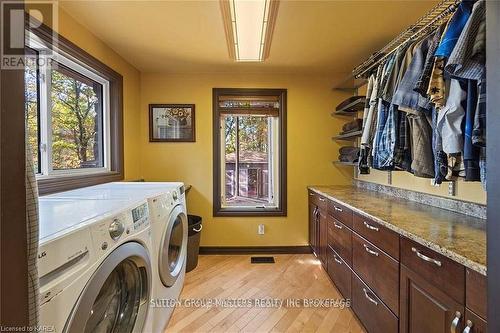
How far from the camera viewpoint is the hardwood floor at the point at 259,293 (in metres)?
1.79

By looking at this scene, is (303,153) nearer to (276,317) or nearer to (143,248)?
(276,317)

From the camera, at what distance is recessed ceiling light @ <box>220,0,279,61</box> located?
1629 millimetres

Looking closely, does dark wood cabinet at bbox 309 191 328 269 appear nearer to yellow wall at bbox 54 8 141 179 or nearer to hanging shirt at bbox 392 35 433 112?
hanging shirt at bbox 392 35 433 112

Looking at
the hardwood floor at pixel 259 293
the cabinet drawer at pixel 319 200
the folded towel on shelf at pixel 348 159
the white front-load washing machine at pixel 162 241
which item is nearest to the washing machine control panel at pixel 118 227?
the white front-load washing machine at pixel 162 241

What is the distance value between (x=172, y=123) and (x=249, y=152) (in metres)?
1.04

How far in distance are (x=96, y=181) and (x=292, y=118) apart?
2216 millimetres

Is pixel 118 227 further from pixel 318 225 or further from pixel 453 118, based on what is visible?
pixel 318 225

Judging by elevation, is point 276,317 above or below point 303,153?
below

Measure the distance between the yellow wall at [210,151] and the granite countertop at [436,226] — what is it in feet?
3.96

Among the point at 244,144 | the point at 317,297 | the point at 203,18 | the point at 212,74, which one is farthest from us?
the point at 244,144

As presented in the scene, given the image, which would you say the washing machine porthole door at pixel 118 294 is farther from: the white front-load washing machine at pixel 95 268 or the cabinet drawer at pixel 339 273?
the cabinet drawer at pixel 339 273

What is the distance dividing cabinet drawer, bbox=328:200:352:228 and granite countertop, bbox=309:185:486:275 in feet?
0.22

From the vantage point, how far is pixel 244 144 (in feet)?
10.9

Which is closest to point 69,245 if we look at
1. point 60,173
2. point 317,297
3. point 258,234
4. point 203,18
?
point 60,173
